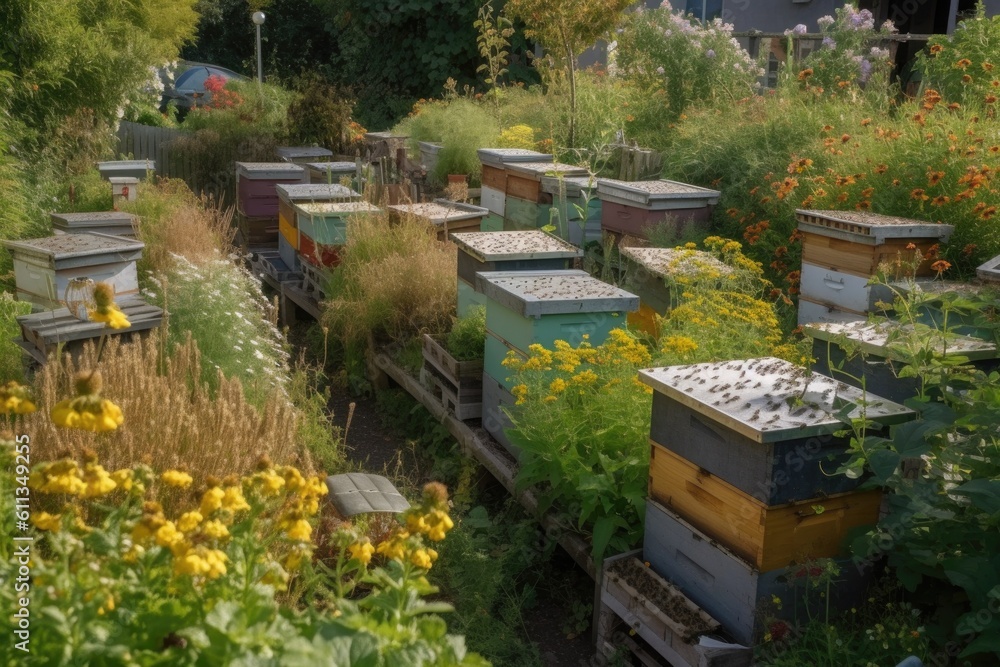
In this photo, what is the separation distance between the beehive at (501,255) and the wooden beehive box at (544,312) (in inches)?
14.9

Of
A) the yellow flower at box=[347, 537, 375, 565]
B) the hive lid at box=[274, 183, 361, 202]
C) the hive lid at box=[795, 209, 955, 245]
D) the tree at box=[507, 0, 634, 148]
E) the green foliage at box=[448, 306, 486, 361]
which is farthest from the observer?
the tree at box=[507, 0, 634, 148]

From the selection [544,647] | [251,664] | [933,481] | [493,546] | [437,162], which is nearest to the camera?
[251,664]

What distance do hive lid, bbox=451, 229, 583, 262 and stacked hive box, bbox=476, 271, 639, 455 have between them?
252mm

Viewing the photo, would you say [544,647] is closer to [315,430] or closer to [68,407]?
[315,430]

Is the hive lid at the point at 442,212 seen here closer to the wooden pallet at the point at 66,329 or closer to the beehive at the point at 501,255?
the beehive at the point at 501,255

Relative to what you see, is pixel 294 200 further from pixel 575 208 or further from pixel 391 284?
pixel 575 208

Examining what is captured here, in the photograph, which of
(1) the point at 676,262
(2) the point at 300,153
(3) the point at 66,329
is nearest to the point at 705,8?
(2) the point at 300,153

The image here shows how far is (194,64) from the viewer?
2755cm

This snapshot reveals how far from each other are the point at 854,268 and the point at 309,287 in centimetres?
477

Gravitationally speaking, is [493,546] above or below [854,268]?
below

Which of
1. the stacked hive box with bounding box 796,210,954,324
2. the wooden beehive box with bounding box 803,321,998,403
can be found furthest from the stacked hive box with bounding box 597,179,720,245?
the wooden beehive box with bounding box 803,321,998,403

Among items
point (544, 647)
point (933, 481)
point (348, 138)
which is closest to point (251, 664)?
point (933, 481)

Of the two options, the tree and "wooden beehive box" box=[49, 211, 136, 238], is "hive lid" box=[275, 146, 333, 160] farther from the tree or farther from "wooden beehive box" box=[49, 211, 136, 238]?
"wooden beehive box" box=[49, 211, 136, 238]

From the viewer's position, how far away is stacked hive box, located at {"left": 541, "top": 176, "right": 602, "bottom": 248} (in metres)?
7.50
